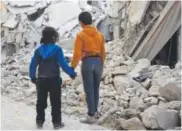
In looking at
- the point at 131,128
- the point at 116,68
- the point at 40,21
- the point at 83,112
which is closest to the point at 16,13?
the point at 40,21

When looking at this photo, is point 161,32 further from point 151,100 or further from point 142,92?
point 151,100

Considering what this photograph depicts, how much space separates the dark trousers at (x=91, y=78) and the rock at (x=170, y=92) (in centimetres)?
103

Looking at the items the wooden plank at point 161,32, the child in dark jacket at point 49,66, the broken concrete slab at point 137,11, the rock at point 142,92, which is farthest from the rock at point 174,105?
the broken concrete slab at point 137,11

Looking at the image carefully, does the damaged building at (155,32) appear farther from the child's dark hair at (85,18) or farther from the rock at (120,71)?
the child's dark hair at (85,18)

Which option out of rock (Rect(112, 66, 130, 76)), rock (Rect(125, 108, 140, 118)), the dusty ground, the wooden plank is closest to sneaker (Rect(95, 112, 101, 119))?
the dusty ground

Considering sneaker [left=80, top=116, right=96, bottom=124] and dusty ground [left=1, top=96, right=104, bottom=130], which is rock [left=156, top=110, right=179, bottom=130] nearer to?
dusty ground [left=1, top=96, right=104, bottom=130]

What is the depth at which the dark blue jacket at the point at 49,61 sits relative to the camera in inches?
227

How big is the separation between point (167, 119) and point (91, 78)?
3.79 ft

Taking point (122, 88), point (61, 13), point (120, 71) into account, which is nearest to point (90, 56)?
point (122, 88)

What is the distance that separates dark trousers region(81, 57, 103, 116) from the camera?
6035 millimetres

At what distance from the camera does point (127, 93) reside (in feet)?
23.7

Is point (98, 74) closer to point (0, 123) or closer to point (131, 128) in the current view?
point (131, 128)

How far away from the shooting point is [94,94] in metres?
6.21

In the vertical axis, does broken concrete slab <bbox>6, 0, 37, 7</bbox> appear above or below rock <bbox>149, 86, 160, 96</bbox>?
above
